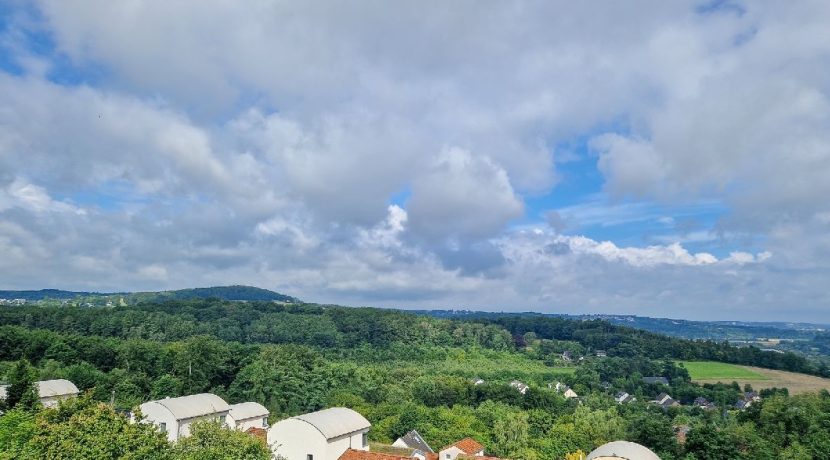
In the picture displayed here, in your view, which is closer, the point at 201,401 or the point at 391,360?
the point at 201,401

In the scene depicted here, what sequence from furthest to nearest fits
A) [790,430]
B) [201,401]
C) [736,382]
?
[736,382], [790,430], [201,401]

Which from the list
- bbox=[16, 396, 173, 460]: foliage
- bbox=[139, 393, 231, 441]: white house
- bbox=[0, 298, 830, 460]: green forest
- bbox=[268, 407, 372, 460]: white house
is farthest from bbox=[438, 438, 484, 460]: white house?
bbox=[16, 396, 173, 460]: foliage

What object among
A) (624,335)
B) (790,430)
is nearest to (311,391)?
(790,430)

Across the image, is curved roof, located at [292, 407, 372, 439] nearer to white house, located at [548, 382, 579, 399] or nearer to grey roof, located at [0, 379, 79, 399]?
grey roof, located at [0, 379, 79, 399]

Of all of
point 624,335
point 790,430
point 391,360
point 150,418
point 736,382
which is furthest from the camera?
point 624,335

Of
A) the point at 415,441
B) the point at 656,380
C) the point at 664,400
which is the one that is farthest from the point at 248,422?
the point at 656,380

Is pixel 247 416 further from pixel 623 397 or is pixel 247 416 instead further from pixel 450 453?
pixel 623 397

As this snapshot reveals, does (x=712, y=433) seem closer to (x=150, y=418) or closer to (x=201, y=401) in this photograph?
(x=201, y=401)
